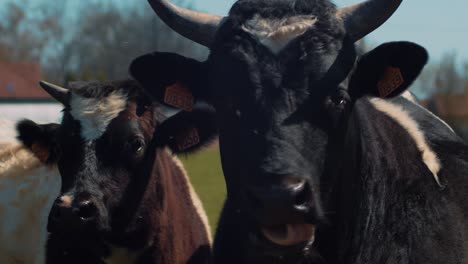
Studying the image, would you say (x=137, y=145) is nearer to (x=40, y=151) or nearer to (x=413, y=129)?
(x=40, y=151)

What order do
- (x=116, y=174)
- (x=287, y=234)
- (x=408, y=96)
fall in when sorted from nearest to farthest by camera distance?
1. (x=287, y=234)
2. (x=116, y=174)
3. (x=408, y=96)

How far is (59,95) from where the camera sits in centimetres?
620

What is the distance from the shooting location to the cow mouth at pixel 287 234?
3.74 meters

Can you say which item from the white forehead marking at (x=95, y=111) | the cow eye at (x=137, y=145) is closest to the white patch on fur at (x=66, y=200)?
the white forehead marking at (x=95, y=111)

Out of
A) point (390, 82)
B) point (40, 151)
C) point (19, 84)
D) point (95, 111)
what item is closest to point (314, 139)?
point (390, 82)

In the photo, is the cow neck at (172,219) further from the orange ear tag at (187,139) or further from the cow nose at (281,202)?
the cow nose at (281,202)

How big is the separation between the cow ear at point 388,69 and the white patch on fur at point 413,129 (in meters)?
0.58

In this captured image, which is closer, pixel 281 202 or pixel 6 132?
pixel 281 202

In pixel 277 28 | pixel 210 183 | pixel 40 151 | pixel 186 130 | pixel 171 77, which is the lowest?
pixel 210 183

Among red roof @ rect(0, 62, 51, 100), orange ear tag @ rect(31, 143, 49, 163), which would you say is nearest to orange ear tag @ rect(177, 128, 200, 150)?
orange ear tag @ rect(31, 143, 49, 163)

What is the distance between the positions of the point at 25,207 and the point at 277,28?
3.41 metres

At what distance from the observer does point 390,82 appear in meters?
4.46

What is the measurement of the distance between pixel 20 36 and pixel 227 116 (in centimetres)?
6512

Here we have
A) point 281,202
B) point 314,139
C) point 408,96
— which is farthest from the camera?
point 408,96
